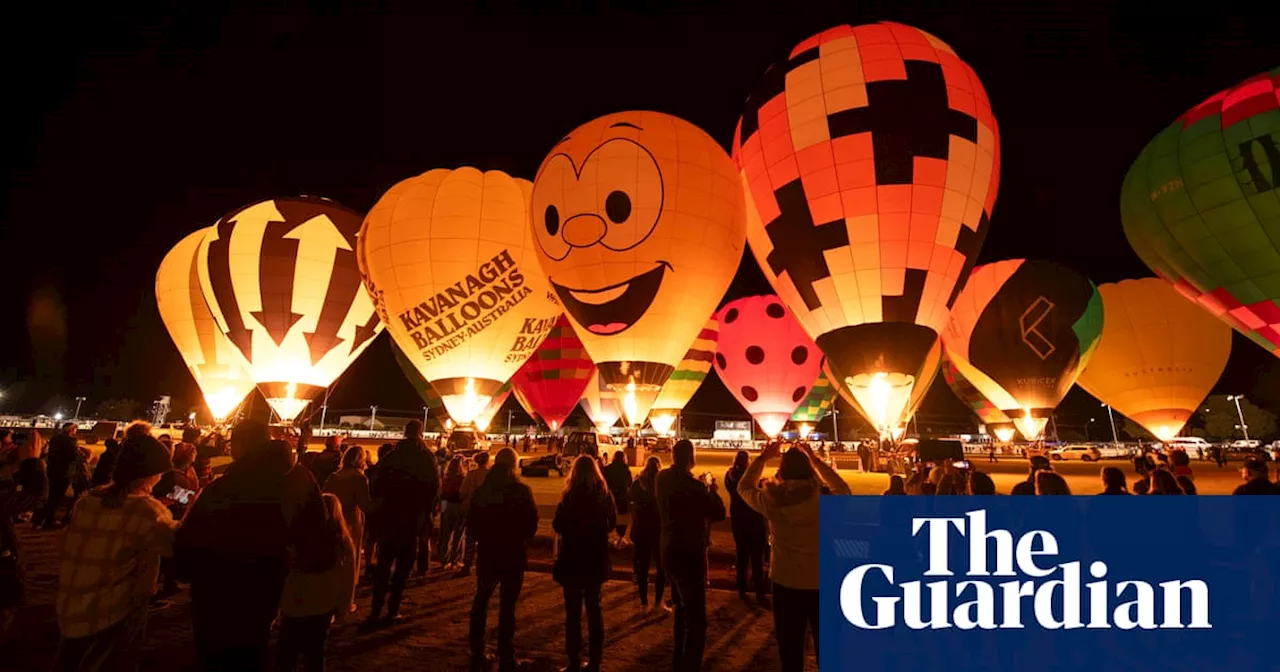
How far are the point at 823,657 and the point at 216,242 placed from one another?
1687 centimetres

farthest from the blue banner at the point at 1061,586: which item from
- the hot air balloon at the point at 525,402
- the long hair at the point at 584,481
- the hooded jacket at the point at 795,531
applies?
the hot air balloon at the point at 525,402

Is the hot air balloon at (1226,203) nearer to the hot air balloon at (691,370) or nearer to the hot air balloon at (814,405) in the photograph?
the hot air balloon at (814,405)

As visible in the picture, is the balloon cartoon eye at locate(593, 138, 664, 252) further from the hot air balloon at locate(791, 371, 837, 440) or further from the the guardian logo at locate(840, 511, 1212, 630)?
the hot air balloon at locate(791, 371, 837, 440)

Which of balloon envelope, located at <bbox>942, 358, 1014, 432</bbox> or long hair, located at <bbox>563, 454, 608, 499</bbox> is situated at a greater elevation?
balloon envelope, located at <bbox>942, 358, 1014, 432</bbox>

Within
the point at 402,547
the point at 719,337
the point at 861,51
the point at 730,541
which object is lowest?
the point at 730,541

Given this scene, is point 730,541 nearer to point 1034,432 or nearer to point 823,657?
point 823,657

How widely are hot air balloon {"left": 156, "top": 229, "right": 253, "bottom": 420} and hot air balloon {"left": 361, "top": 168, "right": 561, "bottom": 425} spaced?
6.89 meters

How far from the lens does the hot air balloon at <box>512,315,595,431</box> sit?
21.3 meters

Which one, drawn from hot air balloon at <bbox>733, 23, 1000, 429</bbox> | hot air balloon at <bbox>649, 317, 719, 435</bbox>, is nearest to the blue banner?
hot air balloon at <bbox>733, 23, 1000, 429</bbox>

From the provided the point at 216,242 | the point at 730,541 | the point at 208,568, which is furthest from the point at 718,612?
the point at 216,242

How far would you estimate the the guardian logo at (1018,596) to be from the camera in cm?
423

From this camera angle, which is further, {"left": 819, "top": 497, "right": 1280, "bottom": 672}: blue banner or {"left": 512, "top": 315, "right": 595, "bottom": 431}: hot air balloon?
{"left": 512, "top": 315, "right": 595, "bottom": 431}: hot air balloon

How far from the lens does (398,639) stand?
4328mm

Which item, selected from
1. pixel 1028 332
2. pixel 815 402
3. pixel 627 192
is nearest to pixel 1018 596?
pixel 627 192
